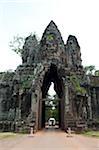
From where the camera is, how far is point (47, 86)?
3828 centimetres

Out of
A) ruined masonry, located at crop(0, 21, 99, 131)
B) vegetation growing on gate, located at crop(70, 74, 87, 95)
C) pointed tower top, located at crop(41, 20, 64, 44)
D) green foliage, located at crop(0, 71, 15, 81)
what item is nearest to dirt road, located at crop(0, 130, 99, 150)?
ruined masonry, located at crop(0, 21, 99, 131)

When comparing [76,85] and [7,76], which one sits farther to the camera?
[7,76]

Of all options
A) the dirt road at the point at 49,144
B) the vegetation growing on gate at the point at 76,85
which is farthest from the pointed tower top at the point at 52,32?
the dirt road at the point at 49,144

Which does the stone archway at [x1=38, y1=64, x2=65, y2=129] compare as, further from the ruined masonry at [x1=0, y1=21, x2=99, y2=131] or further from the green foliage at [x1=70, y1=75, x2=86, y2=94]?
the green foliage at [x1=70, y1=75, x2=86, y2=94]

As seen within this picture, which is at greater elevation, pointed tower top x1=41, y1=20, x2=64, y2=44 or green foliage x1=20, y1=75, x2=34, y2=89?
pointed tower top x1=41, y1=20, x2=64, y2=44

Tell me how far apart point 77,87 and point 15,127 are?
986 centimetres

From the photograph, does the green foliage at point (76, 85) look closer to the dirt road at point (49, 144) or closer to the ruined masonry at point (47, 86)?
the ruined masonry at point (47, 86)

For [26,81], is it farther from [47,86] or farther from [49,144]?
[49,144]

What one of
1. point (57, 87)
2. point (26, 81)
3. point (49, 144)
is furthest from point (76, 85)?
point (49, 144)

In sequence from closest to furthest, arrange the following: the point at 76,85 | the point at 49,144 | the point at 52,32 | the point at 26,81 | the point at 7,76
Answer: the point at 49,144, the point at 26,81, the point at 76,85, the point at 52,32, the point at 7,76

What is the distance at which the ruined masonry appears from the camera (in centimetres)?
2784

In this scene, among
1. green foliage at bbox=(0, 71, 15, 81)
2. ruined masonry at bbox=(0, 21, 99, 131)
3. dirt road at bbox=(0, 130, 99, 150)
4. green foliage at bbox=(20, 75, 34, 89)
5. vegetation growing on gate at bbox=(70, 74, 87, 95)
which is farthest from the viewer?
green foliage at bbox=(0, 71, 15, 81)

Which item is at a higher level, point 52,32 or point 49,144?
point 52,32

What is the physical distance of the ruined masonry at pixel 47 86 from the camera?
91.4 ft
